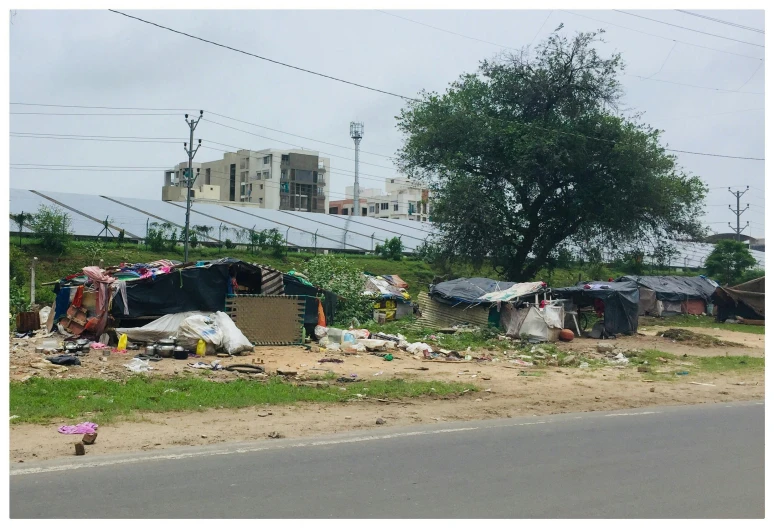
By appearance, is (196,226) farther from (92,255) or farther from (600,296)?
(600,296)

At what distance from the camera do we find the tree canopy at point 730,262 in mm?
44031

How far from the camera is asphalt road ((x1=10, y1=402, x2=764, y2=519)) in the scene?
5.65m

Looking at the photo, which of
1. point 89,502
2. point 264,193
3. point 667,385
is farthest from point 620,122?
point 264,193

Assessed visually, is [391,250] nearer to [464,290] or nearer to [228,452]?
[464,290]

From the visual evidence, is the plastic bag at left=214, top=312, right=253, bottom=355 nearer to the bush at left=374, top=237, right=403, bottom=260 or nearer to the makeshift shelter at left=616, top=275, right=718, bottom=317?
the makeshift shelter at left=616, top=275, right=718, bottom=317

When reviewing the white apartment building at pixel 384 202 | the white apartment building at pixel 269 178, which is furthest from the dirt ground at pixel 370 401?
the white apartment building at pixel 384 202

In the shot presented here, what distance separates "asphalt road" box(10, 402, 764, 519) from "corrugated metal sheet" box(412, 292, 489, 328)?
609 inches

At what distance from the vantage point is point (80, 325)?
1822 cm

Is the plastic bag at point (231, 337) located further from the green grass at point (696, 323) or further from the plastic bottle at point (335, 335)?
the green grass at point (696, 323)

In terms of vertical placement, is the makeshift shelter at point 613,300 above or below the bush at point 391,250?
below

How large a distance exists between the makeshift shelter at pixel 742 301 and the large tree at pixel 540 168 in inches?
145

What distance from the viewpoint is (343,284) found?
25.6m

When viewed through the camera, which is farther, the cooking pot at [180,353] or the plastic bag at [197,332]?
the plastic bag at [197,332]

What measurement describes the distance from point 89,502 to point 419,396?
6.69m
